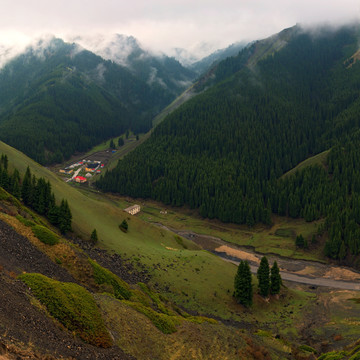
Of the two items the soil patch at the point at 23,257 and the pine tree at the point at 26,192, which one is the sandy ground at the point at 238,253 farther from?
the soil patch at the point at 23,257

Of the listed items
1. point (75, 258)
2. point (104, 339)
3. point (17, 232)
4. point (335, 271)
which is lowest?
point (335, 271)

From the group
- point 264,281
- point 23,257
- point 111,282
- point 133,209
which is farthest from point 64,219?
point 133,209

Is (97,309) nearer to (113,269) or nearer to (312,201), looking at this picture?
(113,269)

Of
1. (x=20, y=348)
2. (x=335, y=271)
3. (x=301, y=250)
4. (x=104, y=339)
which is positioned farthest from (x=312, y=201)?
(x=20, y=348)

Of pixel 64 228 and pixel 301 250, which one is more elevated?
pixel 64 228

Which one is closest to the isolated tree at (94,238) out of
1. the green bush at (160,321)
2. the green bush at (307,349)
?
the green bush at (160,321)
